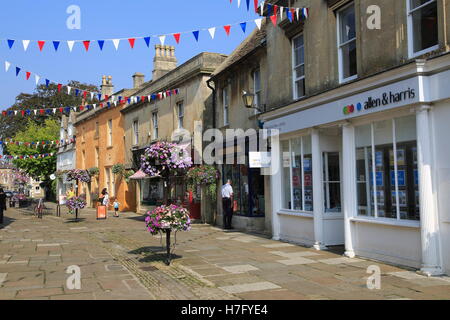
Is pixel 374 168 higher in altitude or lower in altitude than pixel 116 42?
lower

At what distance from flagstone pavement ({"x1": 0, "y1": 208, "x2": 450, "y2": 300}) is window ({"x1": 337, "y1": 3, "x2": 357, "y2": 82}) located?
167 inches

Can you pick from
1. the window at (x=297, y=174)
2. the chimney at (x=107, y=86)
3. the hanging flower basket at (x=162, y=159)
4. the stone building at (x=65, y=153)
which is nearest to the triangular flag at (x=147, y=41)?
the hanging flower basket at (x=162, y=159)

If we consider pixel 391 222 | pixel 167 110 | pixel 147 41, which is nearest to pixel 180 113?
pixel 167 110

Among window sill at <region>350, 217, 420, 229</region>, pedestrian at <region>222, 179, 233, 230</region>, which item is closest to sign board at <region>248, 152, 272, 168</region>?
pedestrian at <region>222, 179, 233, 230</region>

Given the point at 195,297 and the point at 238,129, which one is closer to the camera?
the point at 195,297

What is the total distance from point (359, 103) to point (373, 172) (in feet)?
4.87

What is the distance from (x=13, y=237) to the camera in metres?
14.3

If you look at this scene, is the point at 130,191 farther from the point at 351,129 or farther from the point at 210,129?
the point at 351,129

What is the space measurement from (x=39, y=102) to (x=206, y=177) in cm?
3654

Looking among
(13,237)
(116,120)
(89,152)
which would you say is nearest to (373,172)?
(13,237)

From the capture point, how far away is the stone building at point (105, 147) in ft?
92.2

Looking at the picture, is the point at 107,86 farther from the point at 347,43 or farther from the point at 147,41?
the point at 347,43

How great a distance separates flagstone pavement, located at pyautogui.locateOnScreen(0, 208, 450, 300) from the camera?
6.31m

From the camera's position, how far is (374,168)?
8.80 m
